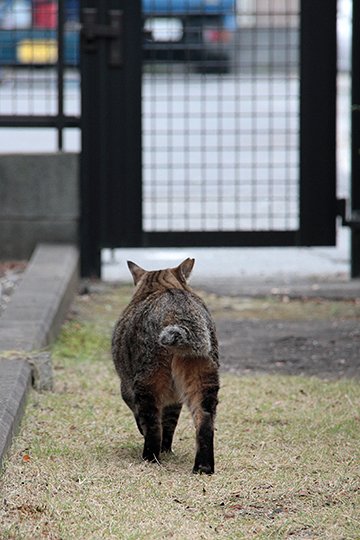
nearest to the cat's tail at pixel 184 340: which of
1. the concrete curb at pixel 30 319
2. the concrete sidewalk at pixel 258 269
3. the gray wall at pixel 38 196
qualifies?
the concrete curb at pixel 30 319

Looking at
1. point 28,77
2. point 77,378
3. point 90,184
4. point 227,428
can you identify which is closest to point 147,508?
point 227,428

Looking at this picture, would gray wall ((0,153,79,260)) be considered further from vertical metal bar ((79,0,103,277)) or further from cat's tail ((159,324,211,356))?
cat's tail ((159,324,211,356))

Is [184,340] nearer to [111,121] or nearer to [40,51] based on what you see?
[111,121]

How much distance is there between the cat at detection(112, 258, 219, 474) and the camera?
5195 mm

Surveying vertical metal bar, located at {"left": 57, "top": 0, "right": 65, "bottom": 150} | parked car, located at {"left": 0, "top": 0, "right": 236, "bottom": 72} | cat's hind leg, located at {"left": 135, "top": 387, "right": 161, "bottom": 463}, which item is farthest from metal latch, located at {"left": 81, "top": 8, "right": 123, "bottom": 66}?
cat's hind leg, located at {"left": 135, "top": 387, "right": 161, "bottom": 463}

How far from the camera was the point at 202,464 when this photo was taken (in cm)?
520

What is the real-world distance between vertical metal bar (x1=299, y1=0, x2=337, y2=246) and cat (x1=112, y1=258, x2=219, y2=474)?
5.57 m

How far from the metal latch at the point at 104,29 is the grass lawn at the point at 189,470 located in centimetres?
408

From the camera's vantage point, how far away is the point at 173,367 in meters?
5.25

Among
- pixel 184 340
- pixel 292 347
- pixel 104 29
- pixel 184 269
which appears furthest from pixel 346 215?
pixel 184 340

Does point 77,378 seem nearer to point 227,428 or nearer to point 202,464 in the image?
point 227,428

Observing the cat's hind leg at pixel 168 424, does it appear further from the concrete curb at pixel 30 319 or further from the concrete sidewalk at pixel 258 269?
the concrete sidewalk at pixel 258 269

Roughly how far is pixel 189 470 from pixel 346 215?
6.00m

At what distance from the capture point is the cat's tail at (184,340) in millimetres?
5070
